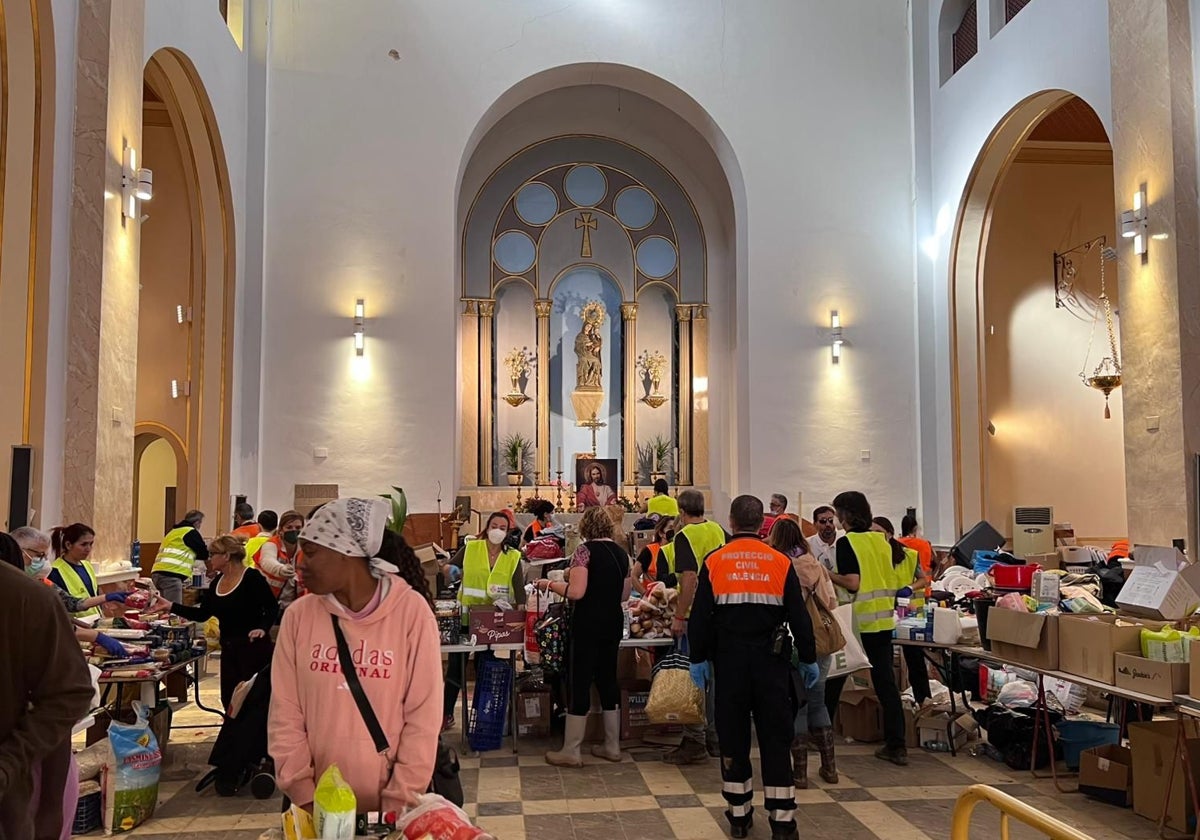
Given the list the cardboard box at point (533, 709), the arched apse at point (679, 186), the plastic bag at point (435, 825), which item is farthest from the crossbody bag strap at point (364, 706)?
the arched apse at point (679, 186)

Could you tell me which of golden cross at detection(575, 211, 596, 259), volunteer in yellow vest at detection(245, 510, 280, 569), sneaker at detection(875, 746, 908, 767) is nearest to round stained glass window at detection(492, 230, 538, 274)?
golden cross at detection(575, 211, 596, 259)

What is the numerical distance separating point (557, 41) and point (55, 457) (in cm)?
914

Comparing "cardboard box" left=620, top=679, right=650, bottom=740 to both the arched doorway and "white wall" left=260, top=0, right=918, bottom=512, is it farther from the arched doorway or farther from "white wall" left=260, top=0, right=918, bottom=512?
the arched doorway

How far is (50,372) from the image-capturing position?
7.48 metres

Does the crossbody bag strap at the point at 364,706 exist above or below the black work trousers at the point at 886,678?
above

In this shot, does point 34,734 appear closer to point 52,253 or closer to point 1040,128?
point 52,253

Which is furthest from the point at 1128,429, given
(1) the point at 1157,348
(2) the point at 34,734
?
(2) the point at 34,734

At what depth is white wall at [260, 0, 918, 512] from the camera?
13.4 meters

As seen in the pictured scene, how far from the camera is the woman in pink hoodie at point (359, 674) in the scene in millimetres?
2768

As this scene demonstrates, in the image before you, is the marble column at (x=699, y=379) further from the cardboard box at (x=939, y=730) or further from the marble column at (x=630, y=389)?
the cardboard box at (x=939, y=730)

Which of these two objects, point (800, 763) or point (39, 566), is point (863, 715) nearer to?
point (800, 763)

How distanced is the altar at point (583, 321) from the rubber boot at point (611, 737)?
10621 mm

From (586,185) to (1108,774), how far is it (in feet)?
45.4

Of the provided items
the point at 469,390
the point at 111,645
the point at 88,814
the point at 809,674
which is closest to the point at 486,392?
the point at 469,390
